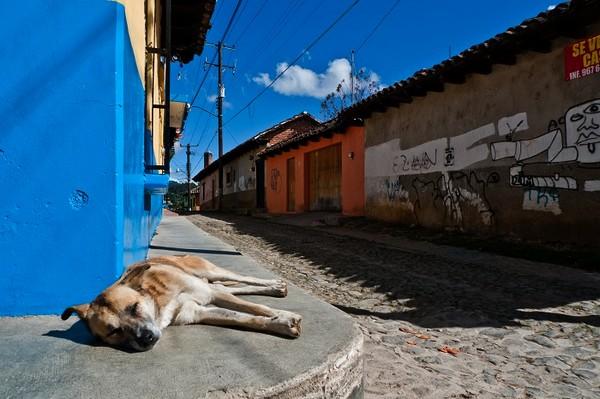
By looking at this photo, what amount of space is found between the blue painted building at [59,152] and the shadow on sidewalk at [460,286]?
8.27 ft

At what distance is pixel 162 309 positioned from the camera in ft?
7.70

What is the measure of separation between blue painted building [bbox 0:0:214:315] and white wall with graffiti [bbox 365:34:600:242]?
6.92m

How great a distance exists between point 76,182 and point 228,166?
2927 centimetres

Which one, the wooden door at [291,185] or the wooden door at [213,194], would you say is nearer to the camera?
the wooden door at [291,185]

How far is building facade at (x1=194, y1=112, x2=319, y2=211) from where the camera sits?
25.0 meters

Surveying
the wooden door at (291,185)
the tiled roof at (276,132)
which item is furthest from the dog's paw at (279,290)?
the tiled roof at (276,132)

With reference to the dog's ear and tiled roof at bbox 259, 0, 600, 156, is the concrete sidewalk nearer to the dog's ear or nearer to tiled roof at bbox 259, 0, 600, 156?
the dog's ear

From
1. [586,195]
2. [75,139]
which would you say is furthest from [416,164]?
[75,139]

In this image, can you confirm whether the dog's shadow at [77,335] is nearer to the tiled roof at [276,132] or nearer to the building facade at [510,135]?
the building facade at [510,135]

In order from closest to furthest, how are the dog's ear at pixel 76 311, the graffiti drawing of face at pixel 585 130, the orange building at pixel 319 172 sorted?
the dog's ear at pixel 76 311 < the graffiti drawing of face at pixel 585 130 < the orange building at pixel 319 172

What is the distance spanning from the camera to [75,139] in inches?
106

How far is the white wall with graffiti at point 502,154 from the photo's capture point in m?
7.06

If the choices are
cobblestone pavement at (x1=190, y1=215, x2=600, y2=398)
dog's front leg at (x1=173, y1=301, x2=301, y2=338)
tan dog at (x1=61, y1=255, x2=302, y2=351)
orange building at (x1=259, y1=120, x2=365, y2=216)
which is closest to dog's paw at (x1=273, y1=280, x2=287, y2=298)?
tan dog at (x1=61, y1=255, x2=302, y2=351)

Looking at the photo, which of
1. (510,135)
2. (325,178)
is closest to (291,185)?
(325,178)
